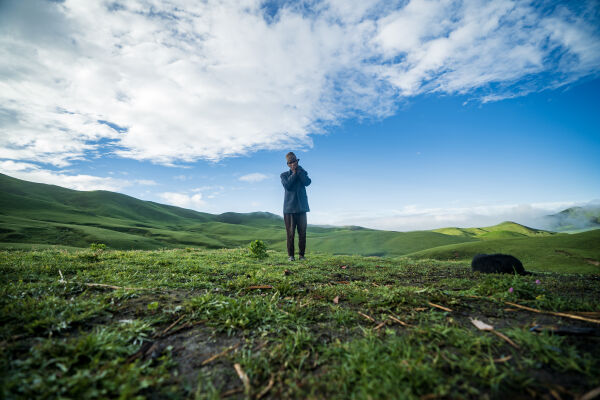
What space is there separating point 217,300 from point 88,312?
1612mm

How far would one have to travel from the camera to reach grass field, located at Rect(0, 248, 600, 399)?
2.08m

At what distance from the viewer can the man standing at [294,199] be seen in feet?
34.2

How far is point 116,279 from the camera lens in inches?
198

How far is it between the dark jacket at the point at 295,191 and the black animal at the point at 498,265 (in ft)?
21.3

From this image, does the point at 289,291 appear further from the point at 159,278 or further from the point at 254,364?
the point at 159,278

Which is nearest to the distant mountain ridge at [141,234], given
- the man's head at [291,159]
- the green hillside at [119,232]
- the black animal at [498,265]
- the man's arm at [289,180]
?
the green hillside at [119,232]

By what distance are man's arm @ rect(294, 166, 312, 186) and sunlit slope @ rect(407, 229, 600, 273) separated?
12.5 meters

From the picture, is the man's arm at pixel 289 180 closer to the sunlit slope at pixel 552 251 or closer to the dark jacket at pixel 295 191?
the dark jacket at pixel 295 191

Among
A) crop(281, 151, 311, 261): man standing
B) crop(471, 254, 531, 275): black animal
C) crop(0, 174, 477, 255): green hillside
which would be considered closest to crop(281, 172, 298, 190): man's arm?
crop(281, 151, 311, 261): man standing

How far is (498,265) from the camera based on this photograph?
8109 millimetres

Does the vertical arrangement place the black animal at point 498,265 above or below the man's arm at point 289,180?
below

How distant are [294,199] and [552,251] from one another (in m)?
17.4

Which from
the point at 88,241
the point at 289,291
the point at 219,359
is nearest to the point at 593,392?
the point at 219,359

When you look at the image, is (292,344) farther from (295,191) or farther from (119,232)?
(119,232)
